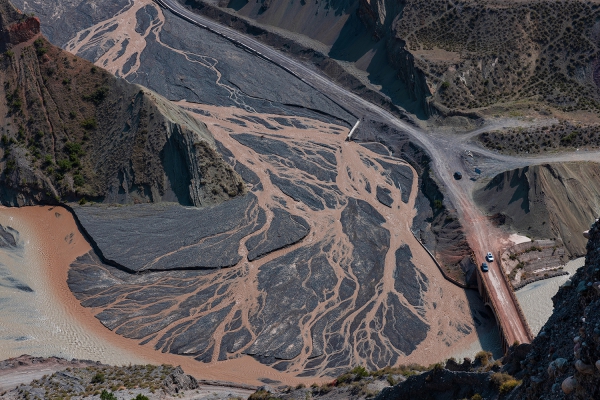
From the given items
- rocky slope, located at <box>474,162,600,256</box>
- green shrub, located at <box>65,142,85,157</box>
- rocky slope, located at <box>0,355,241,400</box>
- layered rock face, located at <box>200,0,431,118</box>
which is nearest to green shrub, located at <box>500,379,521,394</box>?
rocky slope, located at <box>0,355,241,400</box>

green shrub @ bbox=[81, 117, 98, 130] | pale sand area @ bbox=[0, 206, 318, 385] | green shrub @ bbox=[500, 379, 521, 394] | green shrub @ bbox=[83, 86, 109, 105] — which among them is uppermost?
green shrub @ bbox=[83, 86, 109, 105]

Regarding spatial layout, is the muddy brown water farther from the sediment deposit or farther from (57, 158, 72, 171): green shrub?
(57, 158, 72, 171): green shrub

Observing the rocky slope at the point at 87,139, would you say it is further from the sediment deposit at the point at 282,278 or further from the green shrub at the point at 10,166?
the sediment deposit at the point at 282,278

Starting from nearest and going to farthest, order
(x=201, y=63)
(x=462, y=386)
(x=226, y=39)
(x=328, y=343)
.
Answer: (x=462, y=386), (x=328, y=343), (x=201, y=63), (x=226, y=39)

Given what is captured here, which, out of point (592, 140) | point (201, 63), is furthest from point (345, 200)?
point (201, 63)

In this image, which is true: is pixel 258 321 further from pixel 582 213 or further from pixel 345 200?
pixel 582 213

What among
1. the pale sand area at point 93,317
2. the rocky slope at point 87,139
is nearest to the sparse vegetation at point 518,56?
the pale sand area at point 93,317
